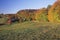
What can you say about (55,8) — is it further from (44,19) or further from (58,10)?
(44,19)

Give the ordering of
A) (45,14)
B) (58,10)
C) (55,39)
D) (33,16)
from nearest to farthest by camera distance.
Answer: (55,39)
(58,10)
(45,14)
(33,16)

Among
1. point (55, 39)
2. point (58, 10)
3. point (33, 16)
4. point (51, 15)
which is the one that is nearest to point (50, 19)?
point (51, 15)

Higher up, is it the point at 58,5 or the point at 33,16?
the point at 58,5

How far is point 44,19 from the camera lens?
3278 centimetres

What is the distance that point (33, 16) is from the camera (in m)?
36.2

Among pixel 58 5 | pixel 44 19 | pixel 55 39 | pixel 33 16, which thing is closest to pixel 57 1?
pixel 58 5

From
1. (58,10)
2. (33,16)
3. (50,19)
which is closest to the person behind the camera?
(58,10)

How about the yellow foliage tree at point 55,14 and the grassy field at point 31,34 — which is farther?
the yellow foliage tree at point 55,14

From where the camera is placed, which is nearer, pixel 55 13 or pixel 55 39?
pixel 55 39

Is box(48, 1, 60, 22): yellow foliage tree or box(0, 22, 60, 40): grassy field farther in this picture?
box(48, 1, 60, 22): yellow foliage tree

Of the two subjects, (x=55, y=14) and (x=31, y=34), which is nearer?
(x=31, y=34)

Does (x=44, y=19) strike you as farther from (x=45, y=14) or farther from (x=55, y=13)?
(x=55, y=13)

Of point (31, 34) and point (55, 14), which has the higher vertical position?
point (55, 14)

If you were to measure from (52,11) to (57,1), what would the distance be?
267cm
